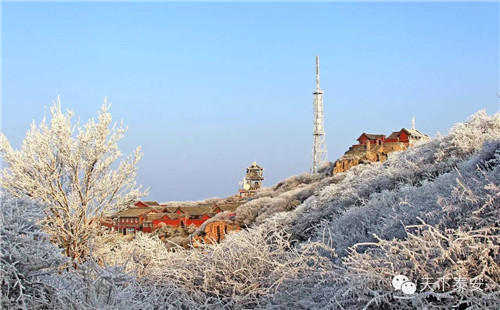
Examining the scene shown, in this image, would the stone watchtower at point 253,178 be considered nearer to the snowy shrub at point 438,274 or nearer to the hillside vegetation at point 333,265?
the hillside vegetation at point 333,265

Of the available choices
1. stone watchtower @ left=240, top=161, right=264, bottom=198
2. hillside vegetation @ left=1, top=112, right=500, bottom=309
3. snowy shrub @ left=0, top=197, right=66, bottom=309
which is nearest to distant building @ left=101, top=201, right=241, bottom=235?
stone watchtower @ left=240, top=161, right=264, bottom=198

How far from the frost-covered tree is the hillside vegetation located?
3.67m

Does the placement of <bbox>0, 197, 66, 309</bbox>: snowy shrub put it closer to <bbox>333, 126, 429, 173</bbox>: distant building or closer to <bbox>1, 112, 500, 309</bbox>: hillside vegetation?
<bbox>1, 112, 500, 309</bbox>: hillside vegetation

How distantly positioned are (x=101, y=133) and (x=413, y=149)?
268 inches

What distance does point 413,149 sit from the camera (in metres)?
10.6

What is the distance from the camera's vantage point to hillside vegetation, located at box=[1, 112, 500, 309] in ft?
13.6

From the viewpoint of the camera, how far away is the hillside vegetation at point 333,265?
4137 mm

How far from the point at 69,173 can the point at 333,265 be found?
27.7ft

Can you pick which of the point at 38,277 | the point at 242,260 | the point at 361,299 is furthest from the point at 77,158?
the point at 361,299

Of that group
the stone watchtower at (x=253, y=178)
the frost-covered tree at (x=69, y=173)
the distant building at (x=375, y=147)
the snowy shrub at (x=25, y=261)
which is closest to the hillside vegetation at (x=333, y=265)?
the snowy shrub at (x=25, y=261)

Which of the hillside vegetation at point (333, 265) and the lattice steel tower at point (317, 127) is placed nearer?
the hillside vegetation at point (333, 265)

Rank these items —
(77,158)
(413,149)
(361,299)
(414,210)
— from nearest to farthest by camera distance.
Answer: (361,299) → (414,210) → (413,149) → (77,158)

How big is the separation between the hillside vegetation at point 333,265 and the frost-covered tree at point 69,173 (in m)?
3.67

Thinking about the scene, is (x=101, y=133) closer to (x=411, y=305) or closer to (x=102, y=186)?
(x=102, y=186)
